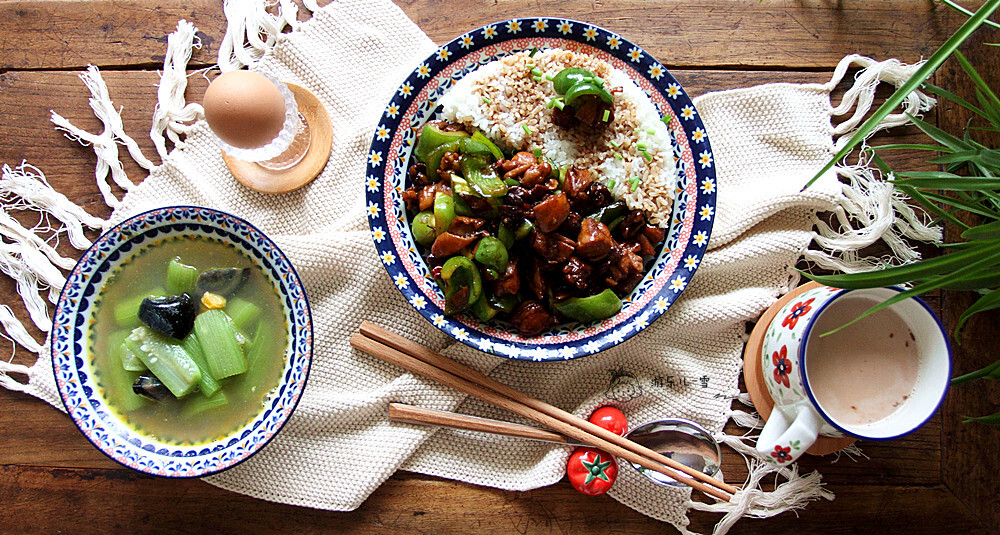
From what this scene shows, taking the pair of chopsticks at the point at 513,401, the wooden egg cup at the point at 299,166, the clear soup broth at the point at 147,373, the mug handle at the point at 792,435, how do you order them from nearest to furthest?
the mug handle at the point at 792,435
the clear soup broth at the point at 147,373
the pair of chopsticks at the point at 513,401
the wooden egg cup at the point at 299,166

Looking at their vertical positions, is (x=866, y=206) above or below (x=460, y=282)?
above

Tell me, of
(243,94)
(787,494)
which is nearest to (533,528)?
(787,494)

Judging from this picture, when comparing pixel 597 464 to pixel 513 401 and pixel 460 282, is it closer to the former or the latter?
pixel 513 401

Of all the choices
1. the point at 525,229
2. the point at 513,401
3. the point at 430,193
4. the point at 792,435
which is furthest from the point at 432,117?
the point at 792,435

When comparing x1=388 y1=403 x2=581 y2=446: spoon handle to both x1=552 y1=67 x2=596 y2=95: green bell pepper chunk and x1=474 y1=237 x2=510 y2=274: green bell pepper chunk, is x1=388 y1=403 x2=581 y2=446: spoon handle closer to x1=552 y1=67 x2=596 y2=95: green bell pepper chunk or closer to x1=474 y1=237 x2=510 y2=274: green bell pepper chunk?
x1=474 y1=237 x2=510 y2=274: green bell pepper chunk

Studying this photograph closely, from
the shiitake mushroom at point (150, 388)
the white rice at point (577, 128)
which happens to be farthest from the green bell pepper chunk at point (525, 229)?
the shiitake mushroom at point (150, 388)

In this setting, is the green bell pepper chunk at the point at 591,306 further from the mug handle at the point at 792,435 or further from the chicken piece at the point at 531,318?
the mug handle at the point at 792,435

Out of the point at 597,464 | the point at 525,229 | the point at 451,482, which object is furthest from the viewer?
the point at 451,482
